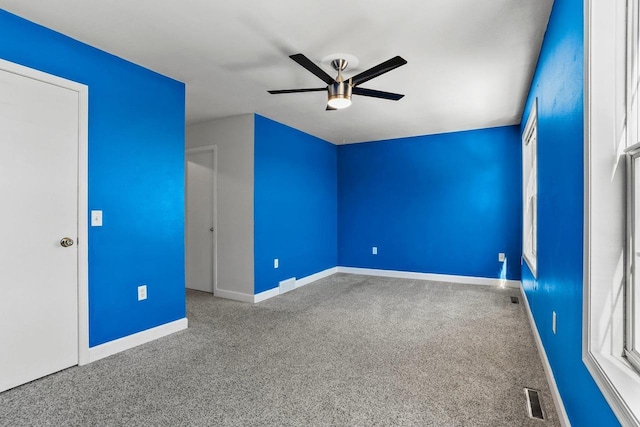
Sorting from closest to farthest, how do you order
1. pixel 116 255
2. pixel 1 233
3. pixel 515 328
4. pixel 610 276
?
pixel 610 276 < pixel 1 233 < pixel 116 255 < pixel 515 328

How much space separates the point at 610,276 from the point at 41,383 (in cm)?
313

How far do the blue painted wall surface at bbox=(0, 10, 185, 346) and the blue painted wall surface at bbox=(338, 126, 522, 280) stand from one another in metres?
3.48

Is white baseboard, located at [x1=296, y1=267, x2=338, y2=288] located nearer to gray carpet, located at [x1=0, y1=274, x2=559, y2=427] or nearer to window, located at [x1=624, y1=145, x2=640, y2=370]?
gray carpet, located at [x1=0, y1=274, x2=559, y2=427]

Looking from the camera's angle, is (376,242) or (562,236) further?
(376,242)

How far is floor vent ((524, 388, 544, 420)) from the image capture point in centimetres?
190

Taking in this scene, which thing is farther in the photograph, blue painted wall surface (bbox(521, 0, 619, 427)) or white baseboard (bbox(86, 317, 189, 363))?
white baseboard (bbox(86, 317, 189, 363))

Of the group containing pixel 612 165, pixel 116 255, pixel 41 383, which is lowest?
pixel 41 383

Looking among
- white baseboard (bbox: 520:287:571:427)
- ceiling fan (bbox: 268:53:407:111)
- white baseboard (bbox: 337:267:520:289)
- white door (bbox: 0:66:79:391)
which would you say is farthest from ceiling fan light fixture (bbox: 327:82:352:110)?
white baseboard (bbox: 337:267:520:289)

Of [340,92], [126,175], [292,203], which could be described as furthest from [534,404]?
[292,203]

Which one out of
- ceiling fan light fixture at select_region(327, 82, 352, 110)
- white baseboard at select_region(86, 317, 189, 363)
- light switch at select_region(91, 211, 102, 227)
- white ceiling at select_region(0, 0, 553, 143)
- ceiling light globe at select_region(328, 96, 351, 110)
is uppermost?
white ceiling at select_region(0, 0, 553, 143)

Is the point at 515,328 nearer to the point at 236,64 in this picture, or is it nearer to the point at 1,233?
the point at 236,64

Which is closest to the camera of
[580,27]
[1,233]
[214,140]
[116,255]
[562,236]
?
[580,27]

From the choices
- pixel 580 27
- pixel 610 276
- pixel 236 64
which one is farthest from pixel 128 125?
pixel 610 276

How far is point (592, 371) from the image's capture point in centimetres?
123
